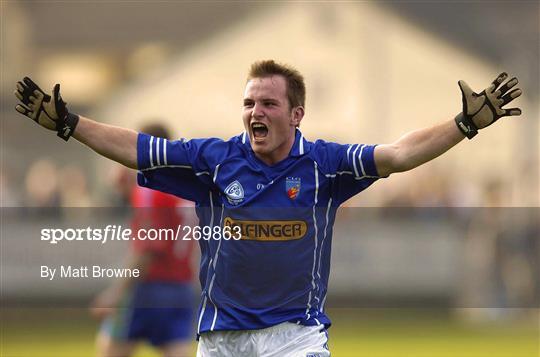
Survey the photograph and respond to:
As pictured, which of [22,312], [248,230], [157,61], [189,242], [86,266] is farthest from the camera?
[157,61]

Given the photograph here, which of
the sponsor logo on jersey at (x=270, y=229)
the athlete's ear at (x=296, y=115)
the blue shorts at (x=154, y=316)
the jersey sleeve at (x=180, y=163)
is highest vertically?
the athlete's ear at (x=296, y=115)

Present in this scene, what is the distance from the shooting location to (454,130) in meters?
6.92

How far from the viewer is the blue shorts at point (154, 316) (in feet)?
32.6

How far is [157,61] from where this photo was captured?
37281mm

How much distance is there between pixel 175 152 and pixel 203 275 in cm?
72

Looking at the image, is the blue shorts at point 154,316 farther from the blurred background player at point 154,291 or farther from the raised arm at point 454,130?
the raised arm at point 454,130

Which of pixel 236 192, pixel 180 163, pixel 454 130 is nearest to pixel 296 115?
pixel 236 192

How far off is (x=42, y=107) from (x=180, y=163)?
0.84 metres

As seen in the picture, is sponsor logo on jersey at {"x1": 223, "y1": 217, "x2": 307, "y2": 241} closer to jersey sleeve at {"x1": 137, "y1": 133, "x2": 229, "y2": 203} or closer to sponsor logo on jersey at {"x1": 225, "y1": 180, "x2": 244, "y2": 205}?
sponsor logo on jersey at {"x1": 225, "y1": 180, "x2": 244, "y2": 205}

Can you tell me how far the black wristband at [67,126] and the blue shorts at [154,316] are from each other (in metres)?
3.17

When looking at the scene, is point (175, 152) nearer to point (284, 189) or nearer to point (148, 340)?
point (284, 189)

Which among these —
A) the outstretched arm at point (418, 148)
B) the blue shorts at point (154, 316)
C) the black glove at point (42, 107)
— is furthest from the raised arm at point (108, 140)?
the blue shorts at point (154, 316)

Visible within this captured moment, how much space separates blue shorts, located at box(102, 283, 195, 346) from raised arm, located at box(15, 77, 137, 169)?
9.90ft

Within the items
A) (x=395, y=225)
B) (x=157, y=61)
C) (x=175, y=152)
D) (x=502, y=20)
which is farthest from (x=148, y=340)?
(x=157, y=61)
